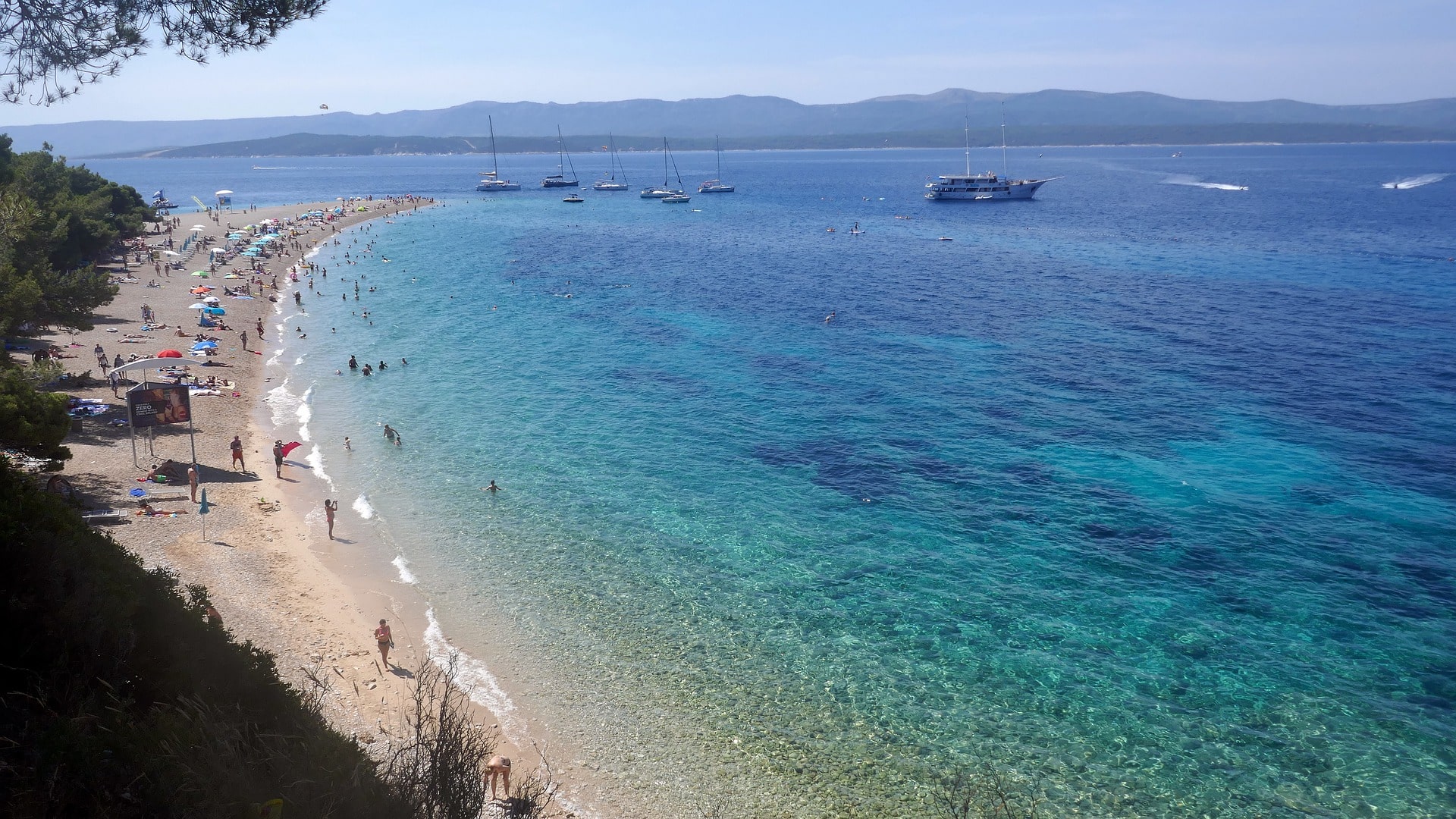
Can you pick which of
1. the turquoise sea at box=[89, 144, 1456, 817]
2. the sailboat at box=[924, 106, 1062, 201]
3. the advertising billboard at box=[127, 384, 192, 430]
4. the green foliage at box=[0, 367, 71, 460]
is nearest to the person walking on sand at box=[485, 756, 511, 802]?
the turquoise sea at box=[89, 144, 1456, 817]

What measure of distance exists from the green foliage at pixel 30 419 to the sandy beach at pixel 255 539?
3460mm

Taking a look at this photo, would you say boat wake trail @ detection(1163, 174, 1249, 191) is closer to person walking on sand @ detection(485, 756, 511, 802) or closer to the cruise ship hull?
the cruise ship hull

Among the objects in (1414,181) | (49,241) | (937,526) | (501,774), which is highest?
(1414,181)

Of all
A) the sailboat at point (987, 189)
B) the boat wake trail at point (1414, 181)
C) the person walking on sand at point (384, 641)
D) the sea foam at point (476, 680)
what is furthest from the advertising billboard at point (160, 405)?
the boat wake trail at point (1414, 181)

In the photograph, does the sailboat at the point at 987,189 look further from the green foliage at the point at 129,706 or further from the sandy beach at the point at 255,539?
the green foliage at the point at 129,706

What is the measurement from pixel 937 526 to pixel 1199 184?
15959cm

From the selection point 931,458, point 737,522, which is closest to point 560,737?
point 737,522

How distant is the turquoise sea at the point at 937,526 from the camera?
51.6 feet

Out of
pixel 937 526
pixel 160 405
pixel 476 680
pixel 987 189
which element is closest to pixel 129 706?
pixel 476 680

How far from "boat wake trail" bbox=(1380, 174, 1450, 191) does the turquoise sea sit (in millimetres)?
105717

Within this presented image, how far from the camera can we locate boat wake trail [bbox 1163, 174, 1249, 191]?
467 ft

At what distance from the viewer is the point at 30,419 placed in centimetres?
1873

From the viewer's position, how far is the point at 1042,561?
885 inches

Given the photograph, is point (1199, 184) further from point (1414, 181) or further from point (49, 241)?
point (49, 241)
